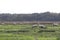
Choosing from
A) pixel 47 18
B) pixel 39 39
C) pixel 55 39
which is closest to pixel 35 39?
pixel 39 39

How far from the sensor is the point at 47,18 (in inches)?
3108

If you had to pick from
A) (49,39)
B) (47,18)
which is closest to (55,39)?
(49,39)

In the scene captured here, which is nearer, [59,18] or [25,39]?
[25,39]

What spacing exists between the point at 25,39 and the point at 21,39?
1.49ft

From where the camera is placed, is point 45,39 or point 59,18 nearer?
point 45,39

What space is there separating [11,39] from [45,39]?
3.91 metres

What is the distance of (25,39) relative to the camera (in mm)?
24984

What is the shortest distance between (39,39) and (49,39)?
1.18m

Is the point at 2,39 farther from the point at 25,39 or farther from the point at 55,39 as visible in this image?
the point at 55,39

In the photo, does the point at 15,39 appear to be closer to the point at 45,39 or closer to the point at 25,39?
the point at 25,39

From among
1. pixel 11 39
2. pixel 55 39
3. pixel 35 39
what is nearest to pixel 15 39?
pixel 11 39

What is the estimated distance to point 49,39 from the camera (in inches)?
997

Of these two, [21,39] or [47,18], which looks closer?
[21,39]

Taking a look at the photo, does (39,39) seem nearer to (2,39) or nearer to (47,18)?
(2,39)
